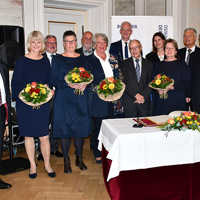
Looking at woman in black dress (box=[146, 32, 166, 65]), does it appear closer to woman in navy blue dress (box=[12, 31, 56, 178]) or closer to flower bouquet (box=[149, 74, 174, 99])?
flower bouquet (box=[149, 74, 174, 99])

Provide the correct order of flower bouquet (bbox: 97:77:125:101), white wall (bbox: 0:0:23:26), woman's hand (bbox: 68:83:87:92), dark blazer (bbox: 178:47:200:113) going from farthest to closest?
white wall (bbox: 0:0:23:26)
dark blazer (bbox: 178:47:200:113)
woman's hand (bbox: 68:83:87:92)
flower bouquet (bbox: 97:77:125:101)

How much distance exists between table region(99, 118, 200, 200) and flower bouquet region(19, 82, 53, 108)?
91 centimetres

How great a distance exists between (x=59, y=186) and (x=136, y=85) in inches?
63.4

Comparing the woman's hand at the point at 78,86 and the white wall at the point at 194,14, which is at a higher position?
the white wall at the point at 194,14

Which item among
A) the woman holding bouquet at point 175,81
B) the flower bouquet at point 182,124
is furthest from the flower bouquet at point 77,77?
the flower bouquet at point 182,124

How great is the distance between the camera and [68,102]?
3658 millimetres

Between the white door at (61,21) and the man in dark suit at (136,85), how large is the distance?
270 centimetres

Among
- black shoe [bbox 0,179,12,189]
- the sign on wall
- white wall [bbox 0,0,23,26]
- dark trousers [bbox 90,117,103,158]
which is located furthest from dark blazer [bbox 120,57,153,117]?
white wall [bbox 0,0,23,26]

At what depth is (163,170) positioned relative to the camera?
2.66m

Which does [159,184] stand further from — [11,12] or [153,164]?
[11,12]

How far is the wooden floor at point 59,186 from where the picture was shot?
3.11m

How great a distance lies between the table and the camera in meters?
2.55

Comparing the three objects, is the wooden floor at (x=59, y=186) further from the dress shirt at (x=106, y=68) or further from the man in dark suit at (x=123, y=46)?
the man in dark suit at (x=123, y=46)

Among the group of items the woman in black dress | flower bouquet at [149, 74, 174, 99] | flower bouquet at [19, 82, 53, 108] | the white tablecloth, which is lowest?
the white tablecloth
